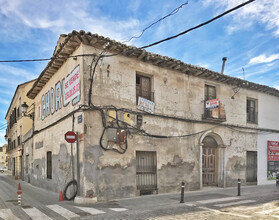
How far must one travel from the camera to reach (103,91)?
36.4ft

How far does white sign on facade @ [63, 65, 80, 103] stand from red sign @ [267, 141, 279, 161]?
1386cm

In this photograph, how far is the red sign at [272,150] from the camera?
1788 cm

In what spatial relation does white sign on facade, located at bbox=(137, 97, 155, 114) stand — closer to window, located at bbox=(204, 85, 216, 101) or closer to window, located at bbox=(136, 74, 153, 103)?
window, located at bbox=(136, 74, 153, 103)

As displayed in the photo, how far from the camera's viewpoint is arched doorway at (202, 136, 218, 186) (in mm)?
14708

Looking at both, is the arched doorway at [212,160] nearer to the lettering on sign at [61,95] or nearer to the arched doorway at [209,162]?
the arched doorway at [209,162]

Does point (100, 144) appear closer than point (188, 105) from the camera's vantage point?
Yes

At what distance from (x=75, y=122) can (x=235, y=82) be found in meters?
10.4

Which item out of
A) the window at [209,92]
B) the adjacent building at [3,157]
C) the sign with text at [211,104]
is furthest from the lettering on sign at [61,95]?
the adjacent building at [3,157]

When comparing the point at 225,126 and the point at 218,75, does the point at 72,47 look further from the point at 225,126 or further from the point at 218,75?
the point at 225,126

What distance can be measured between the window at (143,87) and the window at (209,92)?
413 cm

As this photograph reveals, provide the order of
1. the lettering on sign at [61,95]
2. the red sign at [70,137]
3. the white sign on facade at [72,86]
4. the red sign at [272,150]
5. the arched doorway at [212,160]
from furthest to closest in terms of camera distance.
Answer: the red sign at [272,150], the arched doorway at [212,160], the lettering on sign at [61,95], the white sign on facade at [72,86], the red sign at [70,137]

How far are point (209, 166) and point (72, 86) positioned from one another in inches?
352

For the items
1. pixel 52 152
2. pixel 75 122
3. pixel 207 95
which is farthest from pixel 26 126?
pixel 207 95

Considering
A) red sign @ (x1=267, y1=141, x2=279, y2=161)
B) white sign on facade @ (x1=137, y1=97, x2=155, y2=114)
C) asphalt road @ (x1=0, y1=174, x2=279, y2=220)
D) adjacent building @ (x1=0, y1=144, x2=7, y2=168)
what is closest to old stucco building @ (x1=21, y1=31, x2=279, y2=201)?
white sign on facade @ (x1=137, y1=97, x2=155, y2=114)
